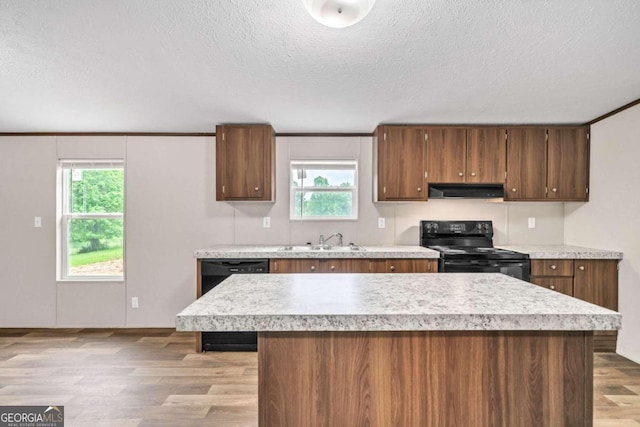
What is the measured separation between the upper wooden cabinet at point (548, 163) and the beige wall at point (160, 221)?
0.38 metres

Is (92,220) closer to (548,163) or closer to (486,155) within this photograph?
(486,155)

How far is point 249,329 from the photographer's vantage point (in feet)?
3.68

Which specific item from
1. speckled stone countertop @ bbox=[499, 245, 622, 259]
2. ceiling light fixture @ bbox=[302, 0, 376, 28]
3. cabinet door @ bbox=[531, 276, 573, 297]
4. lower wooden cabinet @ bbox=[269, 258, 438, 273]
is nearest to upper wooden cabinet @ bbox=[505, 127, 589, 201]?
speckled stone countertop @ bbox=[499, 245, 622, 259]

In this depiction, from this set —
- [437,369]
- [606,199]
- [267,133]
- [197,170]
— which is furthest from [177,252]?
[606,199]

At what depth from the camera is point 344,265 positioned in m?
3.18

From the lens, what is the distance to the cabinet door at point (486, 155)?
11.4ft

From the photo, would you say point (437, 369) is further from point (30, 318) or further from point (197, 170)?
point (30, 318)

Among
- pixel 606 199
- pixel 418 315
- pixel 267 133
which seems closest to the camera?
pixel 418 315

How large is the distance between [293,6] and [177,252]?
10.1 feet

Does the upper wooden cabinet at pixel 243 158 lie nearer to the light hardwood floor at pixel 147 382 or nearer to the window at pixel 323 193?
the window at pixel 323 193

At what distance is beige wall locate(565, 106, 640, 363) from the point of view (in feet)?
9.47

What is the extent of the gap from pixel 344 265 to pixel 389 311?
2.04 meters

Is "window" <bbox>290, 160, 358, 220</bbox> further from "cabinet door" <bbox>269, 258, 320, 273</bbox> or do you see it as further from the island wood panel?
the island wood panel

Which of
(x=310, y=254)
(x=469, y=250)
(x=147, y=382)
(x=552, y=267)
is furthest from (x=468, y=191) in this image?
(x=147, y=382)
